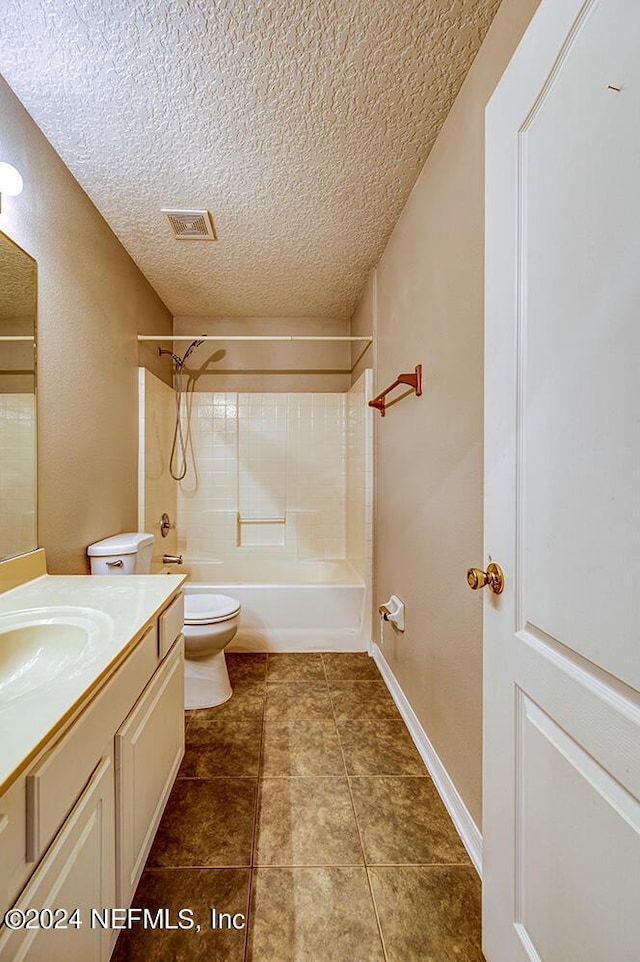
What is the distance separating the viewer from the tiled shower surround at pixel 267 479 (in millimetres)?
3459

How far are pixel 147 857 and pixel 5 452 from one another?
1.28 meters

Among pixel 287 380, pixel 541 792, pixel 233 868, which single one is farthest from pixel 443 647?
pixel 287 380

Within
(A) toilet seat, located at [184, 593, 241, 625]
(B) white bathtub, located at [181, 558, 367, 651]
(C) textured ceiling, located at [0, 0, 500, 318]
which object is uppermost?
(C) textured ceiling, located at [0, 0, 500, 318]

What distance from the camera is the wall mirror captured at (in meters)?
1.33

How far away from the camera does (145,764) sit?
1116mm

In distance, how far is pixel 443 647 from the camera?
1480 millimetres

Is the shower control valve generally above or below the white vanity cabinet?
above

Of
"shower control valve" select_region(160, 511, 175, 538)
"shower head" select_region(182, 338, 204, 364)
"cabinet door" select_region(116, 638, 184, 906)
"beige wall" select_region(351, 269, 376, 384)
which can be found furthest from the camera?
"shower head" select_region(182, 338, 204, 364)

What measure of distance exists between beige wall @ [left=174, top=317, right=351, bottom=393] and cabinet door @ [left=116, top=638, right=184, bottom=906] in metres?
2.45

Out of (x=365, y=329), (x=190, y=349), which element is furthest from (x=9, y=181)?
(x=365, y=329)

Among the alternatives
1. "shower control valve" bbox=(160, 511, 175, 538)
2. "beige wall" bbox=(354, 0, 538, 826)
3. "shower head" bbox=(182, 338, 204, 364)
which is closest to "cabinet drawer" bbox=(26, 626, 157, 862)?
"beige wall" bbox=(354, 0, 538, 826)

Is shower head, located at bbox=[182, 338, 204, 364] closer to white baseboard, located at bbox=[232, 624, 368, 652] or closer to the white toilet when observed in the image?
the white toilet

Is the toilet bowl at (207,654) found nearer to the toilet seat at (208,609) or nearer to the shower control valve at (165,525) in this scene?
the toilet seat at (208,609)

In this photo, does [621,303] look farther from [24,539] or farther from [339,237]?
[339,237]
